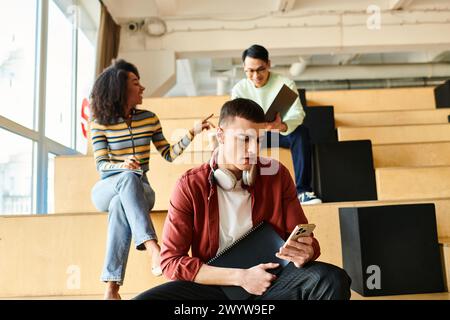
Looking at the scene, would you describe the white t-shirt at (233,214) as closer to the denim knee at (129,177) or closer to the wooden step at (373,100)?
the denim knee at (129,177)

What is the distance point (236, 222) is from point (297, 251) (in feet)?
0.64

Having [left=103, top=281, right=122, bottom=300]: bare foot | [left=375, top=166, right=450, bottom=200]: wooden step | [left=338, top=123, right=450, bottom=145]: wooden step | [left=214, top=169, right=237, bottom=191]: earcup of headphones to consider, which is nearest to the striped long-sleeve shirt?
[left=103, top=281, right=122, bottom=300]: bare foot

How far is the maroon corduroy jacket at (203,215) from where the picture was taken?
1070 mm

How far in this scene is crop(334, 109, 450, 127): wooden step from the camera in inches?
128

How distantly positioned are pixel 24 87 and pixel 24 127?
0.34 m

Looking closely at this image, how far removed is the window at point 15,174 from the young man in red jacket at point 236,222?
1.98 metres

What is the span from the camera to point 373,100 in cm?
367

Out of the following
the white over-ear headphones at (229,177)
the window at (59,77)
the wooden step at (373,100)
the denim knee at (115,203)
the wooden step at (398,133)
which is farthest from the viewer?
the wooden step at (373,100)

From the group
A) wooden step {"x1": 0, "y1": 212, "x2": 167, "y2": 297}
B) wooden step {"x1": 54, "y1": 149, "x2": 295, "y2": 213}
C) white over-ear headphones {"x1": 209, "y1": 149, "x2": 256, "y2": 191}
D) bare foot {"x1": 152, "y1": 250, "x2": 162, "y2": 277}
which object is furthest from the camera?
wooden step {"x1": 54, "y1": 149, "x2": 295, "y2": 213}

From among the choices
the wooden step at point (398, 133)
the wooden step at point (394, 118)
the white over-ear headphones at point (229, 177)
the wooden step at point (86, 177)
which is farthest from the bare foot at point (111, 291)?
the wooden step at point (394, 118)

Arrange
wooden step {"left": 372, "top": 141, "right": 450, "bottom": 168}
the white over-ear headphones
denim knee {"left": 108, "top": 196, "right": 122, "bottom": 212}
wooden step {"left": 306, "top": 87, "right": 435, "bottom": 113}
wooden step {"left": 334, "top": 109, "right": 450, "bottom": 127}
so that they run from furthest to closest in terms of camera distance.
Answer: wooden step {"left": 306, "top": 87, "right": 435, "bottom": 113} < wooden step {"left": 334, "top": 109, "right": 450, "bottom": 127} < wooden step {"left": 372, "top": 141, "right": 450, "bottom": 168} < denim knee {"left": 108, "top": 196, "right": 122, "bottom": 212} < the white over-ear headphones

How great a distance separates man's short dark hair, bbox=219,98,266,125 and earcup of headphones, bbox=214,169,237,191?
15 centimetres

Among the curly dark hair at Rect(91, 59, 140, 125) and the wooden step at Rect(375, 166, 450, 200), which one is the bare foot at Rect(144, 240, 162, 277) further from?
the wooden step at Rect(375, 166, 450, 200)
